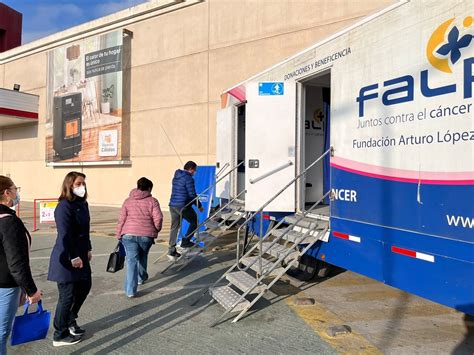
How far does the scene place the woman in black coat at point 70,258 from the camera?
3602 mm

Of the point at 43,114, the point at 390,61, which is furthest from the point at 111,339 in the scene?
the point at 43,114

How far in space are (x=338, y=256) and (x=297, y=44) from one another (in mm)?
9664

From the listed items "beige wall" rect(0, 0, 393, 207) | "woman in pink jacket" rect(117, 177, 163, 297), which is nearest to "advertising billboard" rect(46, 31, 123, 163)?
"beige wall" rect(0, 0, 393, 207)

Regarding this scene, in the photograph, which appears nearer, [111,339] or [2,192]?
[2,192]

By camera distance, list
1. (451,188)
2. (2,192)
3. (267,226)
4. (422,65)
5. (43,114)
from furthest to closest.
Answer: (43,114) → (267,226) → (422,65) → (451,188) → (2,192)

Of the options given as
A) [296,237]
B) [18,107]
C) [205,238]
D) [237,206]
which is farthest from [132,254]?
[18,107]

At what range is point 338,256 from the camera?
433cm

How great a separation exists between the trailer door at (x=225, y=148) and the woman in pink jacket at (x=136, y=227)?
2.82 meters

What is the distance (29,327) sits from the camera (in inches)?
124

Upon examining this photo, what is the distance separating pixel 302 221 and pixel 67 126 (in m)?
16.5

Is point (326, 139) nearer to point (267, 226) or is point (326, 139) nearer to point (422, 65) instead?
point (267, 226)

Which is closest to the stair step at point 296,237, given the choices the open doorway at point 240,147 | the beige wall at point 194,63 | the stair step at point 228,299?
the stair step at point 228,299

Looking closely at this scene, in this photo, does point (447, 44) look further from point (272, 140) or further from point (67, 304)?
point (67, 304)

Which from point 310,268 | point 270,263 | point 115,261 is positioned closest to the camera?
point 270,263
